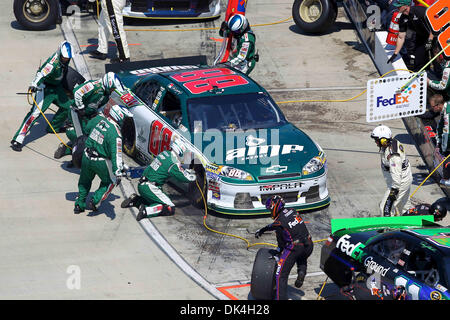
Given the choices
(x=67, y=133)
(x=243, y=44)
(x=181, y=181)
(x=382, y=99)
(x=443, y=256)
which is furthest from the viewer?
(x=243, y=44)

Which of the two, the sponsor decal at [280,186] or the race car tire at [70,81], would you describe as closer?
the sponsor decal at [280,186]

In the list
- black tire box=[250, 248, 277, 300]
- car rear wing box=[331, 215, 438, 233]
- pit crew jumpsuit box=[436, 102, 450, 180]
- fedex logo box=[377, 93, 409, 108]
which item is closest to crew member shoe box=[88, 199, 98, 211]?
black tire box=[250, 248, 277, 300]

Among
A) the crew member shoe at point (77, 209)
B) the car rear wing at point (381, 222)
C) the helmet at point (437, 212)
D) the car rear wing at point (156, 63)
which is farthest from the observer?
the car rear wing at point (156, 63)

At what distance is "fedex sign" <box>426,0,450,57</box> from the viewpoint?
49.7ft

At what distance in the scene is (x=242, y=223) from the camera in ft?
38.4

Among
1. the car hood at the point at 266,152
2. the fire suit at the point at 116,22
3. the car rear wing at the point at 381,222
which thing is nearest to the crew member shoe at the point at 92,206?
the car hood at the point at 266,152

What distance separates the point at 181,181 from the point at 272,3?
408 inches

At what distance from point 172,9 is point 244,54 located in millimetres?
3463

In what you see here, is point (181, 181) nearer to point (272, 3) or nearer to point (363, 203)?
point (363, 203)

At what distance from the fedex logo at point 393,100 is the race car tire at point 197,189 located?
296 centimetres

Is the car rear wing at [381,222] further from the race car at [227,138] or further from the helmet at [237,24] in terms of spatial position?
the helmet at [237,24]

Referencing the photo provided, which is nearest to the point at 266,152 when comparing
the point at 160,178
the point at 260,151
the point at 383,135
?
the point at 260,151

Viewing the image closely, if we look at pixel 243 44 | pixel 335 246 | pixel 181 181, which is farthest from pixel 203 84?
pixel 335 246

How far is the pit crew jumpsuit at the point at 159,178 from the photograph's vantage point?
11.5 m
